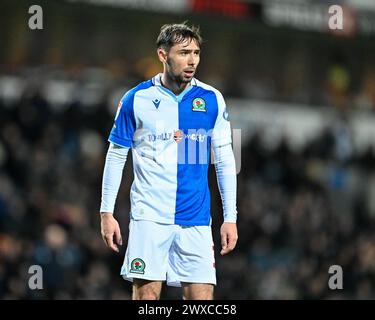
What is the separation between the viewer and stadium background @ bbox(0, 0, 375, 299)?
46.6 ft

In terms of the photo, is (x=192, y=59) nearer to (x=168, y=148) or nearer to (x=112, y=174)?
(x=168, y=148)

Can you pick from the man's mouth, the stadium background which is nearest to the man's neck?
the man's mouth

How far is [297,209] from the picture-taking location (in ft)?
61.6

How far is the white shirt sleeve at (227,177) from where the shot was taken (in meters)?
6.30

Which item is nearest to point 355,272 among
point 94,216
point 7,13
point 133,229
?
point 94,216

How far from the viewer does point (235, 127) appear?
18.6 m

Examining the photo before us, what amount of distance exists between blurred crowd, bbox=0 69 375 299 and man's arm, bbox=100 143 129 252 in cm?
507

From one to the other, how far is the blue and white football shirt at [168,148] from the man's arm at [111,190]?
80 millimetres

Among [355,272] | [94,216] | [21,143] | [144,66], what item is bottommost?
[355,272]

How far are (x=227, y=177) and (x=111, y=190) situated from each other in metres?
0.71

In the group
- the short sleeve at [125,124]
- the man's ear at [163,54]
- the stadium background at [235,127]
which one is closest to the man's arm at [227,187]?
the short sleeve at [125,124]
